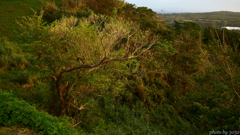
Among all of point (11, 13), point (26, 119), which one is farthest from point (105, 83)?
point (11, 13)

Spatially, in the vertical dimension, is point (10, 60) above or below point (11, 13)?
below

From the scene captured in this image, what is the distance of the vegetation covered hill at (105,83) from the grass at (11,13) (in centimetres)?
27

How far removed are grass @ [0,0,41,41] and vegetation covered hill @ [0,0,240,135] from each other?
0.87 feet

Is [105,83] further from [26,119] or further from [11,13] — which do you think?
[11,13]

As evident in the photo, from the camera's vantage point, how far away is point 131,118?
Answer: 7863mm

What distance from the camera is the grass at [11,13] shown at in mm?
13141

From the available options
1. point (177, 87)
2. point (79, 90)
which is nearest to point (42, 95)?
point (79, 90)

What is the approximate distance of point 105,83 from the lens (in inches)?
218

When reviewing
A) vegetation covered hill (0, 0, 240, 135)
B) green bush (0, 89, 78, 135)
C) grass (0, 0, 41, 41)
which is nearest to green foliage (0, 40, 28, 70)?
vegetation covered hill (0, 0, 240, 135)

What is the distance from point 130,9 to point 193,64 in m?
11.5

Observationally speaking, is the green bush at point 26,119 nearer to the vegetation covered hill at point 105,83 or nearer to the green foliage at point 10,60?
the vegetation covered hill at point 105,83

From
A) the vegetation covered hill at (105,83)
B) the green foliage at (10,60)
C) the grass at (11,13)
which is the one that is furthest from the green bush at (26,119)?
the grass at (11,13)

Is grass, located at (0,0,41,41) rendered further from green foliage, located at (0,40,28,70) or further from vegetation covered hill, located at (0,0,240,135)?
green foliage, located at (0,40,28,70)

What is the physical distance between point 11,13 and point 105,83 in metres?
17.8
